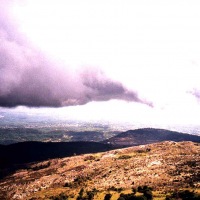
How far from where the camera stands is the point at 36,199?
652 ft

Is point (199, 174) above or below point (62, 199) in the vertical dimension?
above

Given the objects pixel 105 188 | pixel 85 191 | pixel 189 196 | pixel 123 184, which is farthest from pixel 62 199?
pixel 189 196

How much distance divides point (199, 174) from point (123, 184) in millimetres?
52411

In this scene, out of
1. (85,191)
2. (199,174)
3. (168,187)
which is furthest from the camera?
(85,191)

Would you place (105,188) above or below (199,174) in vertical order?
below

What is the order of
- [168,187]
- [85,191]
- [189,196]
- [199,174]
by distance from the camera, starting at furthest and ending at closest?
[85,191], [199,174], [168,187], [189,196]

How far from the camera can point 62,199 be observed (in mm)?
176750

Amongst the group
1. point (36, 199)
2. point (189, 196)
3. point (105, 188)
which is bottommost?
point (36, 199)

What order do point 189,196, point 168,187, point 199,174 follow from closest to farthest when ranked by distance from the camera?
point 189,196
point 168,187
point 199,174

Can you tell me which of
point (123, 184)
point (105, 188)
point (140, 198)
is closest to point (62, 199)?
point (105, 188)

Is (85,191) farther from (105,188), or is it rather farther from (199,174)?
(199,174)

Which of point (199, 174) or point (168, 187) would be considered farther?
point (199, 174)

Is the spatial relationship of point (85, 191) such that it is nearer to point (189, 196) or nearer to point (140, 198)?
point (140, 198)

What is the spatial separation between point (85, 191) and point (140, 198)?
6159 centimetres
